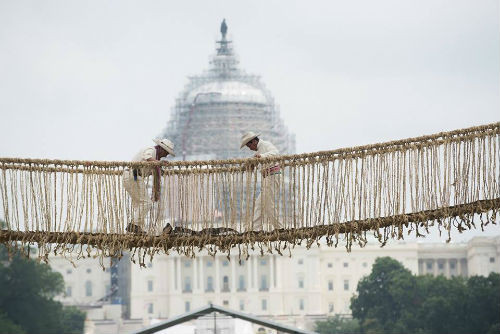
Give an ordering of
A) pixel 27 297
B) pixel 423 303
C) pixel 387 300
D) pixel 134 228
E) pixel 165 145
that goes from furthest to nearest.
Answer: pixel 387 300, pixel 423 303, pixel 27 297, pixel 165 145, pixel 134 228

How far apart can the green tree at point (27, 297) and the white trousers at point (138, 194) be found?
125396mm

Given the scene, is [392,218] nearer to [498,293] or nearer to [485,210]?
[485,210]

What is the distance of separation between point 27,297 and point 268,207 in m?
134

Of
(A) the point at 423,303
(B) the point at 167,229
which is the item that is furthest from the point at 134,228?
(A) the point at 423,303

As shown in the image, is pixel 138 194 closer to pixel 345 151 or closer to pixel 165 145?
pixel 165 145

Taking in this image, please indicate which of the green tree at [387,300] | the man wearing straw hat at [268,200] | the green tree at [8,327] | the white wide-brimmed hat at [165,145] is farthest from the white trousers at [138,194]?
the green tree at [387,300]

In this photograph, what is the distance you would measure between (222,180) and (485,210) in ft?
7.85

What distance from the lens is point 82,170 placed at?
51.3 feet

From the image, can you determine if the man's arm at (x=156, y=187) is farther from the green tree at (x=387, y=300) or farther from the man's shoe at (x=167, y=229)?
the green tree at (x=387, y=300)

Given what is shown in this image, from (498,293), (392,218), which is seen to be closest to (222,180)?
(392,218)

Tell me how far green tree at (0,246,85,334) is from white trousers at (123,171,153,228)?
125396 millimetres

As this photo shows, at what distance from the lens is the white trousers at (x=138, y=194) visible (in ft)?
51.2

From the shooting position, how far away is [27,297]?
5807 inches

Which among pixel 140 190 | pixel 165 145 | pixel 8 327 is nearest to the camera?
pixel 140 190
